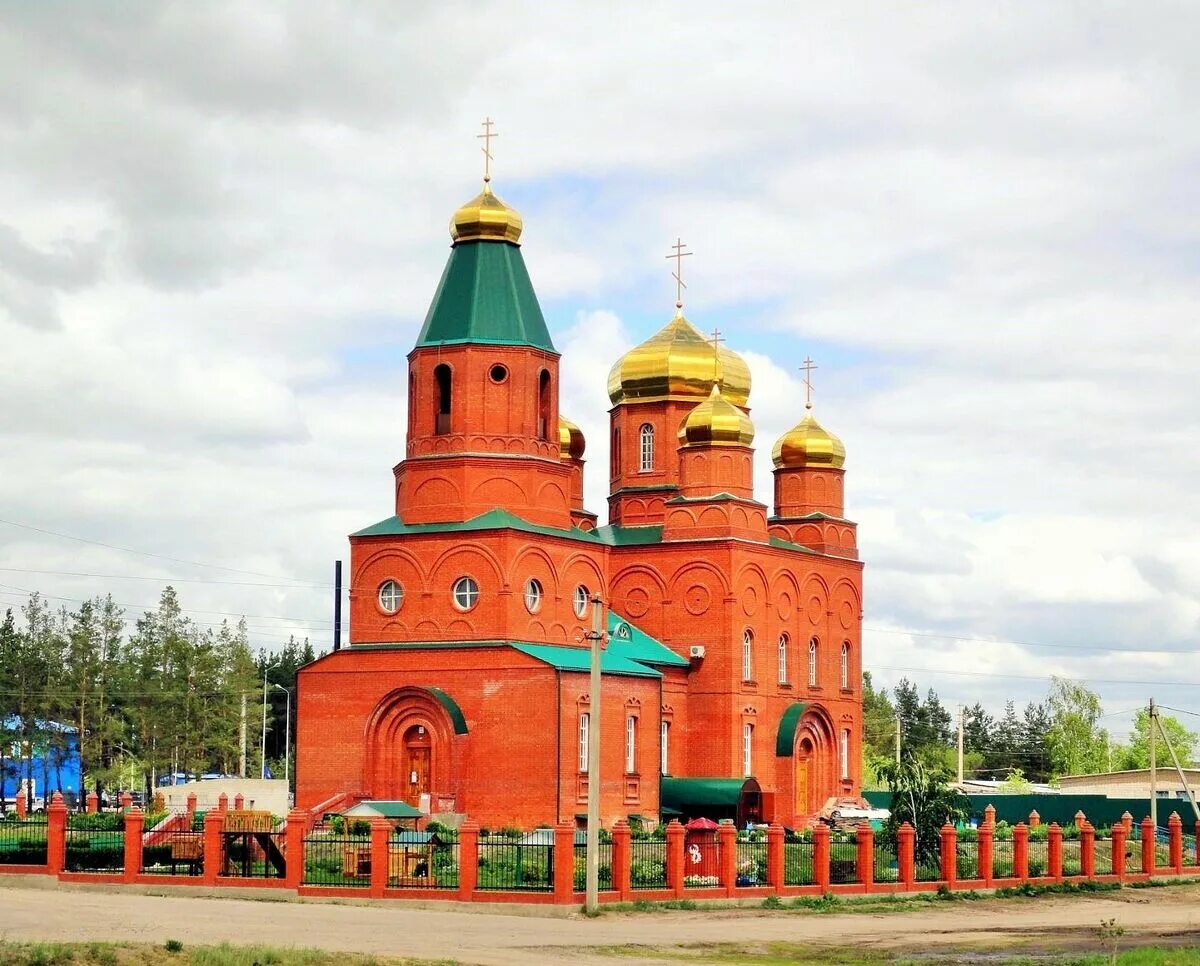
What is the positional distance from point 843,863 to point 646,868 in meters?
4.76

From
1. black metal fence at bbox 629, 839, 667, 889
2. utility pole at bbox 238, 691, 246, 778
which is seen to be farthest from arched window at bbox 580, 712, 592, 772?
utility pole at bbox 238, 691, 246, 778

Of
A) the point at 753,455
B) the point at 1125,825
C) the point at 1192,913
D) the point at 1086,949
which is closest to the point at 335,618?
the point at 753,455

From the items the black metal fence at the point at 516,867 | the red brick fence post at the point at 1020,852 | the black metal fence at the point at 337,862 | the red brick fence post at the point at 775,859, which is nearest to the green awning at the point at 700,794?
the red brick fence post at the point at 1020,852

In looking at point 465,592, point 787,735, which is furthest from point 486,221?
point 787,735

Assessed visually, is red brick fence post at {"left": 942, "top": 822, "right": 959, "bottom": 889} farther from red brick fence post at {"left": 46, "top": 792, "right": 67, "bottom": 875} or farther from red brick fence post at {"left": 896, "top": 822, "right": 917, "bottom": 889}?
red brick fence post at {"left": 46, "top": 792, "right": 67, "bottom": 875}

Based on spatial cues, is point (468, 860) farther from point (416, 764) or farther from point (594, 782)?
point (416, 764)

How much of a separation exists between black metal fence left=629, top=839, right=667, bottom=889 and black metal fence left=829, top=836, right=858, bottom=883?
3.29m

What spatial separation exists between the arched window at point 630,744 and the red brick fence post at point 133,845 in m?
15.5

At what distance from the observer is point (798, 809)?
167ft

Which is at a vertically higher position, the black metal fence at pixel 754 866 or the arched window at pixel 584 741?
the arched window at pixel 584 741

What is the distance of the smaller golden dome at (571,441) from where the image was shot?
56.0 m

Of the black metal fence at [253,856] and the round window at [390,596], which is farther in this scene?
the round window at [390,596]

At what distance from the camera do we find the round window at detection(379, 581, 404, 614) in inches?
Result: 1736

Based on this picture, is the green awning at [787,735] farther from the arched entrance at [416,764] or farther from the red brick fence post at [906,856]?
the red brick fence post at [906,856]
